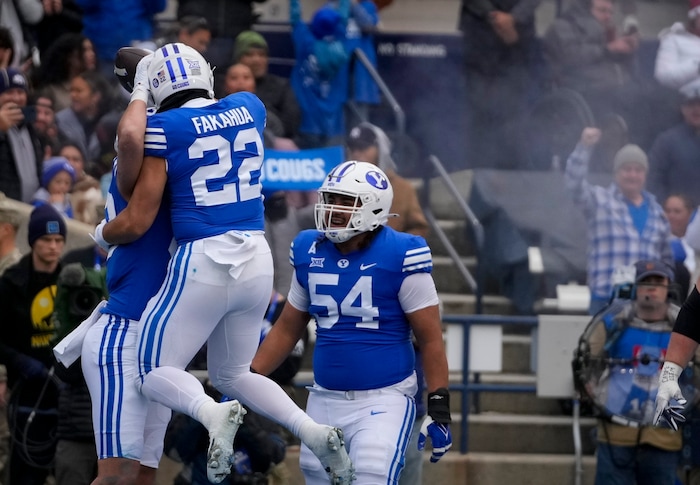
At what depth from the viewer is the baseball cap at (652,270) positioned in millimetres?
9055

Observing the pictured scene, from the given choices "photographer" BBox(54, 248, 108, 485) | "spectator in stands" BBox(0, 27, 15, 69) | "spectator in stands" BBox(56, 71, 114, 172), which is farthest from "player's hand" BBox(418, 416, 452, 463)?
"spectator in stands" BBox(0, 27, 15, 69)

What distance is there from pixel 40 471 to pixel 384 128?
19.3 ft

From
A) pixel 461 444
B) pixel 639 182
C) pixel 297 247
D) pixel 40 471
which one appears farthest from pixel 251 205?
pixel 639 182

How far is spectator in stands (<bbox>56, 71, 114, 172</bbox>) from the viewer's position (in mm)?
11539

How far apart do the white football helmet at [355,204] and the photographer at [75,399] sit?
7.07 ft

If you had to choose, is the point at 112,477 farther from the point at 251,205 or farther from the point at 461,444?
the point at 461,444

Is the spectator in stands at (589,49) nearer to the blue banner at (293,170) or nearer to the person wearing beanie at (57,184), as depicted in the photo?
the blue banner at (293,170)

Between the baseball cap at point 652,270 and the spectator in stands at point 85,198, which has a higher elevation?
the baseball cap at point 652,270

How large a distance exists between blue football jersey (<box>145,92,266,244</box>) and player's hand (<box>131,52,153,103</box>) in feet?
0.42

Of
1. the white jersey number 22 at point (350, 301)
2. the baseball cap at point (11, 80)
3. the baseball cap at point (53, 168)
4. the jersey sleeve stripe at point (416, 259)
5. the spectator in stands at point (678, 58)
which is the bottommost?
the baseball cap at point (53, 168)

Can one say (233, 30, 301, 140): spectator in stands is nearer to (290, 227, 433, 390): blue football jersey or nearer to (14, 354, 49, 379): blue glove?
(14, 354, 49, 379): blue glove

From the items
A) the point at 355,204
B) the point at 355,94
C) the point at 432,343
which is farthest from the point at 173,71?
the point at 355,94

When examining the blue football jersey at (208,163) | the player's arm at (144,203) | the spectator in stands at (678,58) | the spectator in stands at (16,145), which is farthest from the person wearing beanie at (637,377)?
the spectator in stands at (16,145)

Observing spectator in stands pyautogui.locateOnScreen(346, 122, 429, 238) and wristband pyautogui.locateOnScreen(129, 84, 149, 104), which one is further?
spectator in stands pyautogui.locateOnScreen(346, 122, 429, 238)
